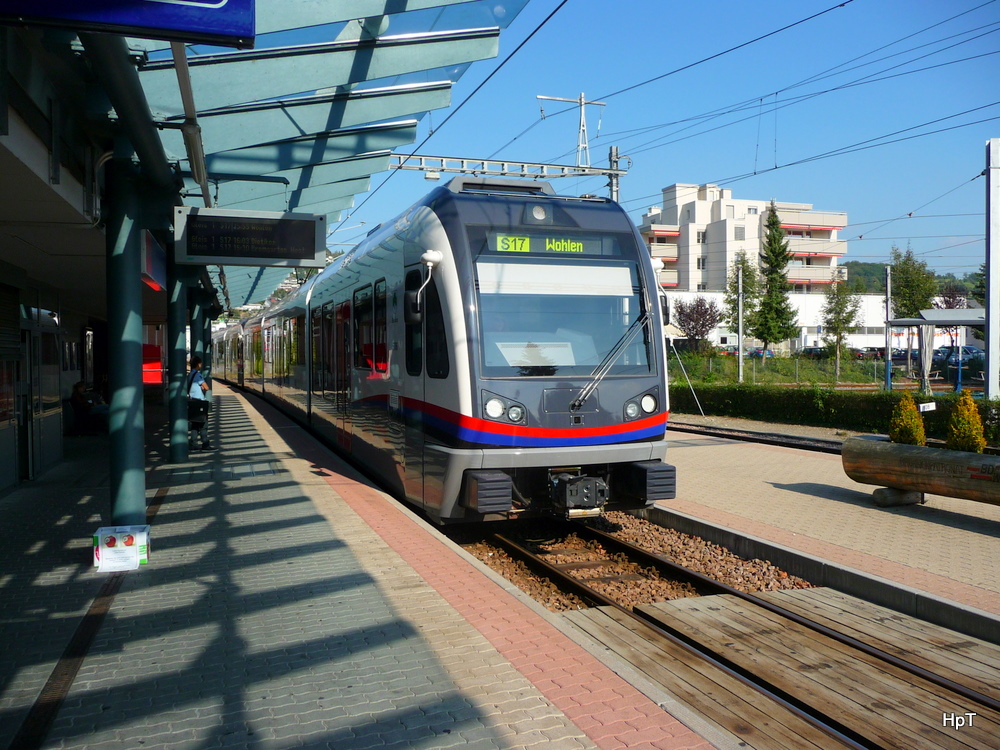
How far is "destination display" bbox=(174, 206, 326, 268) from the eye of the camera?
941 cm

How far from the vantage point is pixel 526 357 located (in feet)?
25.1

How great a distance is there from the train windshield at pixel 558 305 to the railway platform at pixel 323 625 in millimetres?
1976

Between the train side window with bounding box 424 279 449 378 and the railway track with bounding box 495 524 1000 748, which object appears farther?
the train side window with bounding box 424 279 449 378

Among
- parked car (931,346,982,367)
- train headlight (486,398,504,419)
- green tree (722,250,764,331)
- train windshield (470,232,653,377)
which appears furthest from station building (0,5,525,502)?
green tree (722,250,764,331)

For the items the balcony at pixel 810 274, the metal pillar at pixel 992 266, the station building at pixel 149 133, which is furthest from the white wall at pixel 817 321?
the station building at pixel 149 133

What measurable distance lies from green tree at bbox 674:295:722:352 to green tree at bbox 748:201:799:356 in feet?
8.68

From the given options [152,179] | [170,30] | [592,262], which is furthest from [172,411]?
[170,30]

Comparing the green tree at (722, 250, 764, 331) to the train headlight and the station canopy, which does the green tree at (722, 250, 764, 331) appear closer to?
the station canopy

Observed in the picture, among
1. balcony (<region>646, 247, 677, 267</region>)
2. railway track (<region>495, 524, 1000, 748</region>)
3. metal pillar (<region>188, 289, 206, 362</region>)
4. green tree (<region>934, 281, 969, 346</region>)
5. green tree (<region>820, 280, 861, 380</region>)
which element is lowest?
railway track (<region>495, 524, 1000, 748</region>)

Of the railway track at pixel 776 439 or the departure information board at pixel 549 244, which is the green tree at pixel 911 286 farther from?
the departure information board at pixel 549 244

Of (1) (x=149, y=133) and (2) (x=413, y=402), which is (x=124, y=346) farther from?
(2) (x=413, y=402)

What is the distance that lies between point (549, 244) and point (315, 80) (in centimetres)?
315

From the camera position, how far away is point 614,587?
290 inches

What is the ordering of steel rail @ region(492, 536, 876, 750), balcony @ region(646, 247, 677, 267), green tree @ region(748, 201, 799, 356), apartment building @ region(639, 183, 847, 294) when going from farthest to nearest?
balcony @ region(646, 247, 677, 267), apartment building @ region(639, 183, 847, 294), green tree @ region(748, 201, 799, 356), steel rail @ region(492, 536, 876, 750)
